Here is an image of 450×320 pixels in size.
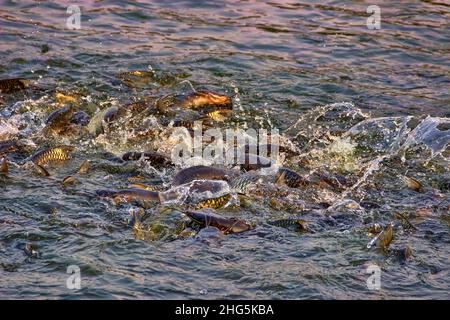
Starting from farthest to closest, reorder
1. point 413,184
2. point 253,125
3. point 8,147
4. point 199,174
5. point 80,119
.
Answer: point 253,125, point 80,119, point 8,147, point 413,184, point 199,174

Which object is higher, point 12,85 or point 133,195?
point 12,85

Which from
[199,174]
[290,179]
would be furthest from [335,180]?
[199,174]

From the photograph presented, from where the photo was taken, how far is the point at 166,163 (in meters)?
6.97

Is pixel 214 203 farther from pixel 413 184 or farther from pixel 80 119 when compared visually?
pixel 80 119

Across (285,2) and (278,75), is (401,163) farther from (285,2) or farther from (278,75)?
(285,2)

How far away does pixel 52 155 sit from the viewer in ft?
23.2

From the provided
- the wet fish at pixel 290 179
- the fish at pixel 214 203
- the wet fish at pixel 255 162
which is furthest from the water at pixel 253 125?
the wet fish at pixel 255 162

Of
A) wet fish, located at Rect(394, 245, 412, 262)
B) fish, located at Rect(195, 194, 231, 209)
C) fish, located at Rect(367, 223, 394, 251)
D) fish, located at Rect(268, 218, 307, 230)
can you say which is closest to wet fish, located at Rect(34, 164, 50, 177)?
fish, located at Rect(195, 194, 231, 209)

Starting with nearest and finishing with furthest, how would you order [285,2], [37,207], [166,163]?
[37,207], [166,163], [285,2]

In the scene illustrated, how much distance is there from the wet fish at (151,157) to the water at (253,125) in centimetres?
13

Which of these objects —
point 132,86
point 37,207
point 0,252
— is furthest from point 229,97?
point 0,252

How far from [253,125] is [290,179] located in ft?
5.91
